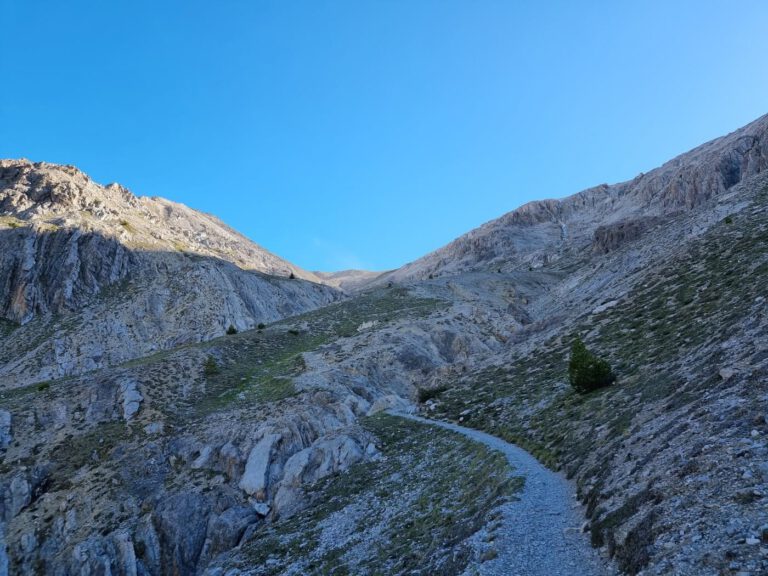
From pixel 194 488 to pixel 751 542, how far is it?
103 ft

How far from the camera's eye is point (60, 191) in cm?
9350

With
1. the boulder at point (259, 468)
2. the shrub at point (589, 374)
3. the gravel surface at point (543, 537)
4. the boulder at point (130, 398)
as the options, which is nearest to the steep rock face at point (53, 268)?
the boulder at point (130, 398)

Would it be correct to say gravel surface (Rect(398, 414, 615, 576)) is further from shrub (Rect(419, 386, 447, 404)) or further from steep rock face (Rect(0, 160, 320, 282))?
steep rock face (Rect(0, 160, 320, 282))

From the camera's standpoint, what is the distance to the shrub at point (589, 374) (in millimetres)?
24484

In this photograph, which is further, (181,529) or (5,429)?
(5,429)

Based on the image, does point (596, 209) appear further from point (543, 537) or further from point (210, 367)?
point (543, 537)

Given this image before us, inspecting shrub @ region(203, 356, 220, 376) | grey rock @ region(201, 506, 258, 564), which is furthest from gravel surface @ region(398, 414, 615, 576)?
shrub @ region(203, 356, 220, 376)

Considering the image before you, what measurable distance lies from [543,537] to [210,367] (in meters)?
43.2

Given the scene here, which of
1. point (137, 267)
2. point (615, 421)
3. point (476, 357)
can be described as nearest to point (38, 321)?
point (137, 267)

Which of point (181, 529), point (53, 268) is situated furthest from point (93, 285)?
point (181, 529)

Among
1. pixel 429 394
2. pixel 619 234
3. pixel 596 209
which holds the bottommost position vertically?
pixel 429 394

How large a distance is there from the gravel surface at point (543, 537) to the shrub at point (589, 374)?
8.71m

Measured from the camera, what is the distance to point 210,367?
161 ft

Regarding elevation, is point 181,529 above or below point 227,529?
above
